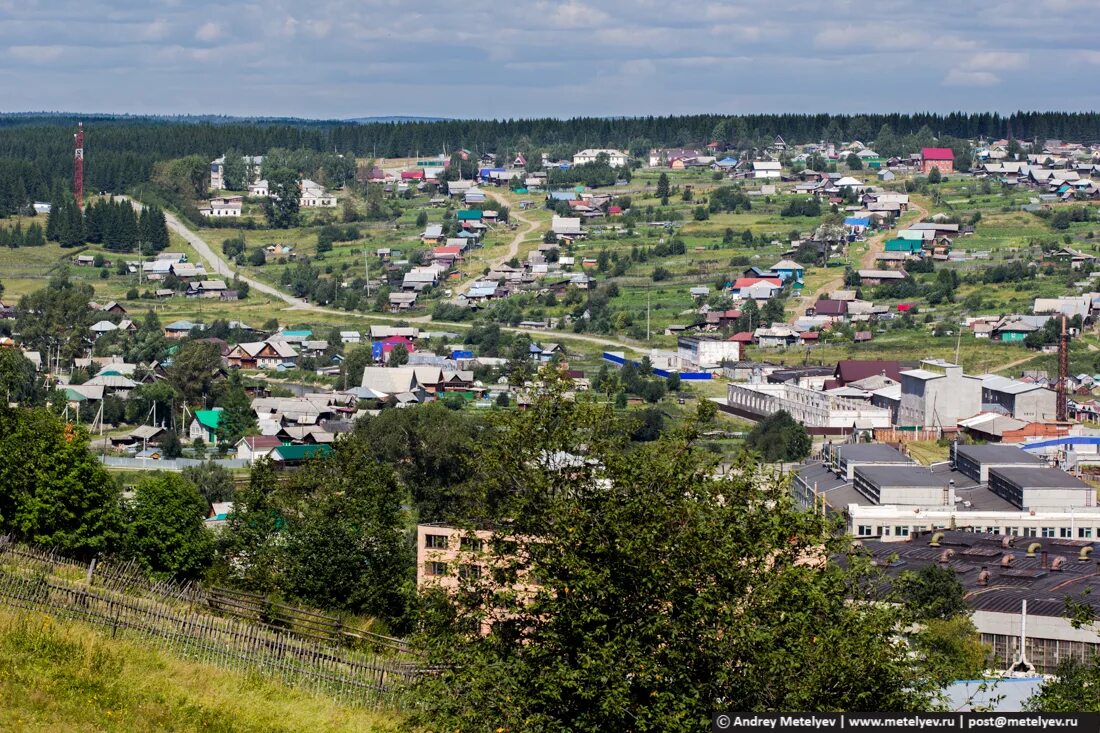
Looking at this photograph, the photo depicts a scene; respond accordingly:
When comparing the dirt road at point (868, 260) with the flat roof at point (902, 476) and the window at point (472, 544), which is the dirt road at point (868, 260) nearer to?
the flat roof at point (902, 476)

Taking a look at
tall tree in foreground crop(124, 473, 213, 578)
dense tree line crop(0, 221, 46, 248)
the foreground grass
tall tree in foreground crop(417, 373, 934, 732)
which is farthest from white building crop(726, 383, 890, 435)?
dense tree line crop(0, 221, 46, 248)

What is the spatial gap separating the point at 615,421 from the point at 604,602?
1918 millimetres

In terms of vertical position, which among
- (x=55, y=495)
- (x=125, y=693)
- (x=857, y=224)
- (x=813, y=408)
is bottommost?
(x=813, y=408)

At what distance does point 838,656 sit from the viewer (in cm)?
1222

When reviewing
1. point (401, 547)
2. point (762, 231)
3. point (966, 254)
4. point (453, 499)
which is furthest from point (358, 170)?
point (401, 547)

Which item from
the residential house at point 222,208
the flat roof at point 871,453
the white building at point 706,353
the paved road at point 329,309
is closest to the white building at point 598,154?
the paved road at point 329,309

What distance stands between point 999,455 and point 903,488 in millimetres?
5180

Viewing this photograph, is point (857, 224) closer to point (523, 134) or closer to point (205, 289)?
point (205, 289)

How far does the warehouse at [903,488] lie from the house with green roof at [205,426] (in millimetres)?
21159

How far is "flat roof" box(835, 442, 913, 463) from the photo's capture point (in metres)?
42.5

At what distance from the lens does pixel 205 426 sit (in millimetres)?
51625

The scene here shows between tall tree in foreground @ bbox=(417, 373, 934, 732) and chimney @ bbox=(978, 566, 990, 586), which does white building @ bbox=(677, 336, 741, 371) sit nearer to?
chimney @ bbox=(978, 566, 990, 586)

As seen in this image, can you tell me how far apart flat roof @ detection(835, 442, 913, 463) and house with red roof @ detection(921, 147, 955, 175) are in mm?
64552

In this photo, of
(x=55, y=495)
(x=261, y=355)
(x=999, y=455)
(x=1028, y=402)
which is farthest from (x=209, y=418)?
(x=55, y=495)
